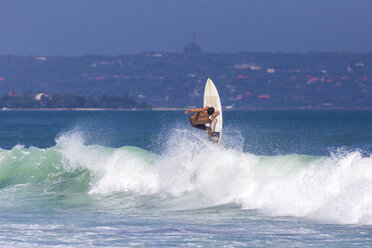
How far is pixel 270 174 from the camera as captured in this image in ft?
53.1

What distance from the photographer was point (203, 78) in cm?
17175

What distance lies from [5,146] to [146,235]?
30.8 meters

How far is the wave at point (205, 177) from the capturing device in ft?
44.4

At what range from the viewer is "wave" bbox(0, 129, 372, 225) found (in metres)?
13.5

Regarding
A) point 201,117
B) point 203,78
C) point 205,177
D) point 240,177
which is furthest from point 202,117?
point 203,78

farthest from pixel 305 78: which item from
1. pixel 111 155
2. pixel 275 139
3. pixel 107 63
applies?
pixel 111 155

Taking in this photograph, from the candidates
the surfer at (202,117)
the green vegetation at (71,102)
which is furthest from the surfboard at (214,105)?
the green vegetation at (71,102)

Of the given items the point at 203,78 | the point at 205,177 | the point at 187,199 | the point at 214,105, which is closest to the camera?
the point at 187,199

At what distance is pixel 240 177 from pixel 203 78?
156129 mm

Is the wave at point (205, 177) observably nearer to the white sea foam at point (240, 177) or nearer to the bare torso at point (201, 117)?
the white sea foam at point (240, 177)

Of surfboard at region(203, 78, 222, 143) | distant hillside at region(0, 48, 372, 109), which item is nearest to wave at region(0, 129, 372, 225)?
surfboard at region(203, 78, 222, 143)

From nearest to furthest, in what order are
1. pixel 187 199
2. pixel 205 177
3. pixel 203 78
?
1. pixel 187 199
2. pixel 205 177
3. pixel 203 78

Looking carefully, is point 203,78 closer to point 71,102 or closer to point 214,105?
point 71,102

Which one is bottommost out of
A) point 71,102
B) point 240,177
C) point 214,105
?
point 240,177
